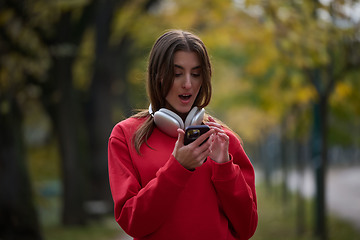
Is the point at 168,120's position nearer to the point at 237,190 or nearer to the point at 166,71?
the point at 166,71

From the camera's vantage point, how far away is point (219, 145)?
8.64 feet

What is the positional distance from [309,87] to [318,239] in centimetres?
289

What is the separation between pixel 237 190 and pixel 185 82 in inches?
21.1

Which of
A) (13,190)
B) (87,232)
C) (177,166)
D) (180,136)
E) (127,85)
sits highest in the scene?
(180,136)

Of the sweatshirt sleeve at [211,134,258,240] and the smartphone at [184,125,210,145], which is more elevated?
the smartphone at [184,125,210,145]

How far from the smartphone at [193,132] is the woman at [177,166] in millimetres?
22

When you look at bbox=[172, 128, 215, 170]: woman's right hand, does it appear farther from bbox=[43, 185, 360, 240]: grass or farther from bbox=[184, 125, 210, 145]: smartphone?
bbox=[43, 185, 360, 240]: grass

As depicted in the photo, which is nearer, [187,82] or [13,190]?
[187,82]

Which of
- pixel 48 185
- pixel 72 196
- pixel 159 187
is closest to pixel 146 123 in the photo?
pixel 159 187

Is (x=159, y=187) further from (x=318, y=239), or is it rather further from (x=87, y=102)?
(x=87, y=102)

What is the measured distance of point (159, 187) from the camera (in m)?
2.53

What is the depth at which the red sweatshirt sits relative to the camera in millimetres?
2549

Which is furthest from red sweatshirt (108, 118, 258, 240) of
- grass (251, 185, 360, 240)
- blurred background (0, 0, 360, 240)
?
grass (251, 185, 360, 240)

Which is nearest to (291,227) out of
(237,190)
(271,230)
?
(271,230)
